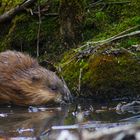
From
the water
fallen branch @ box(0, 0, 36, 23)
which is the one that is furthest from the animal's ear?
fallen branch @ box(0, 0, 36, 23)

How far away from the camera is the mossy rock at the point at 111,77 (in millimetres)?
5375

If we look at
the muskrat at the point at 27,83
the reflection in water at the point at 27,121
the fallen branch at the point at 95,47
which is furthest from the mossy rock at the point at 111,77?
the reflection in water at the point at 27,121

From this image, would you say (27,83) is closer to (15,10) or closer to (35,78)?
(35,78)

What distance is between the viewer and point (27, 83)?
19.5 feet

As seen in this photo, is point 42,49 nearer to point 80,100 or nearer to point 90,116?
point 80,100

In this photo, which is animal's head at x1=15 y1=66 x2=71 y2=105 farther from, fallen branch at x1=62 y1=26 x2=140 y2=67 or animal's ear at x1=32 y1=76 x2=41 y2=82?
fallen branch at x1=62 y1=26 x2=140 y2=67

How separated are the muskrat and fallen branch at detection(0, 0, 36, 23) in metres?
1.23

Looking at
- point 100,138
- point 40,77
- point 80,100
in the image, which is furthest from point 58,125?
point 100,138

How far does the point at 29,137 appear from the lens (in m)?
3.87

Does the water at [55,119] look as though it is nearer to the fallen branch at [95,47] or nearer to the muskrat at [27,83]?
the muskrat at [27,83]

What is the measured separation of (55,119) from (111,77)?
3.55 feet

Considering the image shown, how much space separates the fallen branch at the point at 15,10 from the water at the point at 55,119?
82.5 inches

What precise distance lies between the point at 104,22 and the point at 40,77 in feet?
4.64

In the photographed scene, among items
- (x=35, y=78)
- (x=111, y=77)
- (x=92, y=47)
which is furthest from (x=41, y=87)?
(x=111, y=77)
